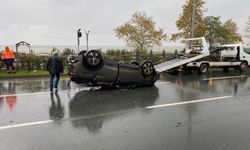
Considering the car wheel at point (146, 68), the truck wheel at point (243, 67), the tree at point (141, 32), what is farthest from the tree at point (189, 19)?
the car wheel at point (146, 68)

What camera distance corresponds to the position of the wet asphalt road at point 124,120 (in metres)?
4.24

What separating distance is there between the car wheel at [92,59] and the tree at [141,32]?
18.8 m

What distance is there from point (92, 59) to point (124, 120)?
3.67 m

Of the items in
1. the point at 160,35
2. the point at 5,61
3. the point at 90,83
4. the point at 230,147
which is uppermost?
the point at 160,35

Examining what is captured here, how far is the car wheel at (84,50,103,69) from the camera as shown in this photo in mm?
8516

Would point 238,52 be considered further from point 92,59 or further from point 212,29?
point 212,29

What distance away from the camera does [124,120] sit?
552cm

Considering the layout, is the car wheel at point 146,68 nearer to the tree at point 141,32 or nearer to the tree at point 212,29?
the tree at point 141,32

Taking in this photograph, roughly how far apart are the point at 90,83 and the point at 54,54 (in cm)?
180

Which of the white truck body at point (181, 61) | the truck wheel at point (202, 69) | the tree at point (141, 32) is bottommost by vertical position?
the truck wheel at point (202, 69)

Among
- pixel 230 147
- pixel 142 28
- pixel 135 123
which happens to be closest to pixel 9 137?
pixel 135 123

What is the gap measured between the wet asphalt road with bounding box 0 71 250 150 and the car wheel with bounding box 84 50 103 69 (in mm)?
1033

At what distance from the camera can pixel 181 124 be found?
17.3ft

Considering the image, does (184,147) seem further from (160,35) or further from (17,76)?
(160,35)
